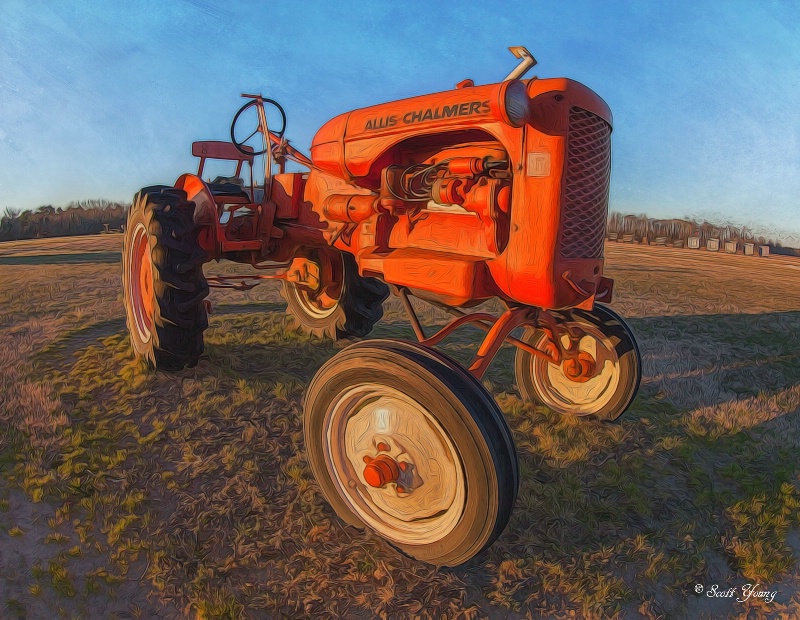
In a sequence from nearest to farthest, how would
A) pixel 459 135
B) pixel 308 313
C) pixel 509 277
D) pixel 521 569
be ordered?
pixel 521 569
pixel 509 277
pixel 459 135
pixel 308 313

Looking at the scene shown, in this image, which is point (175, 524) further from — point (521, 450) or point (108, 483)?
point (521, 450)

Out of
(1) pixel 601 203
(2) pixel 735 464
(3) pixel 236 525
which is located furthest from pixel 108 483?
(2) pixel 735 464

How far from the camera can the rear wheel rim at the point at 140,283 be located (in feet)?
13.6

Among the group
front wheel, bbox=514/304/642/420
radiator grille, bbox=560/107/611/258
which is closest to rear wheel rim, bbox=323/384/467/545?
radiator grille, bbox=560/107/611/258

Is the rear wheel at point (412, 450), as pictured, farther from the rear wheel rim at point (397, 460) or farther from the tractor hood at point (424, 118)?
the tractor hood at point (424, 118)

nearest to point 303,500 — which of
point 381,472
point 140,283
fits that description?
point 381,472

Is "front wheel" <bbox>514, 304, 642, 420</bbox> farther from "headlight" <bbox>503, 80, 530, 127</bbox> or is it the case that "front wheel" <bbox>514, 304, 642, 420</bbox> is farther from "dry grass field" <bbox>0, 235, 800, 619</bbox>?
"headlight" <bbox>503, 80, 530, 127</bbox>

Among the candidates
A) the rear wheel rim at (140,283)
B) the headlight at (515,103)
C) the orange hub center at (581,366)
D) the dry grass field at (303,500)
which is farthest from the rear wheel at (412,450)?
the rear wheel rim at (140,283)

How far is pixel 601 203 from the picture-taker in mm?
2557

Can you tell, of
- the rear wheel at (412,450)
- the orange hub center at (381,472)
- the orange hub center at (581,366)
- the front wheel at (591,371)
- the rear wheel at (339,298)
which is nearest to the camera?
the rear wheel at (412,450)

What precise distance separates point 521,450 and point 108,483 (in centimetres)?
232

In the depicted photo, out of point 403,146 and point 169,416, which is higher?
point 403,146

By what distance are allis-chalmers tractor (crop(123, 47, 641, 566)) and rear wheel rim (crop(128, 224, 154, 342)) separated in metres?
0.45

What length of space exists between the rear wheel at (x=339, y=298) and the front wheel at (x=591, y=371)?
1.62 metres
